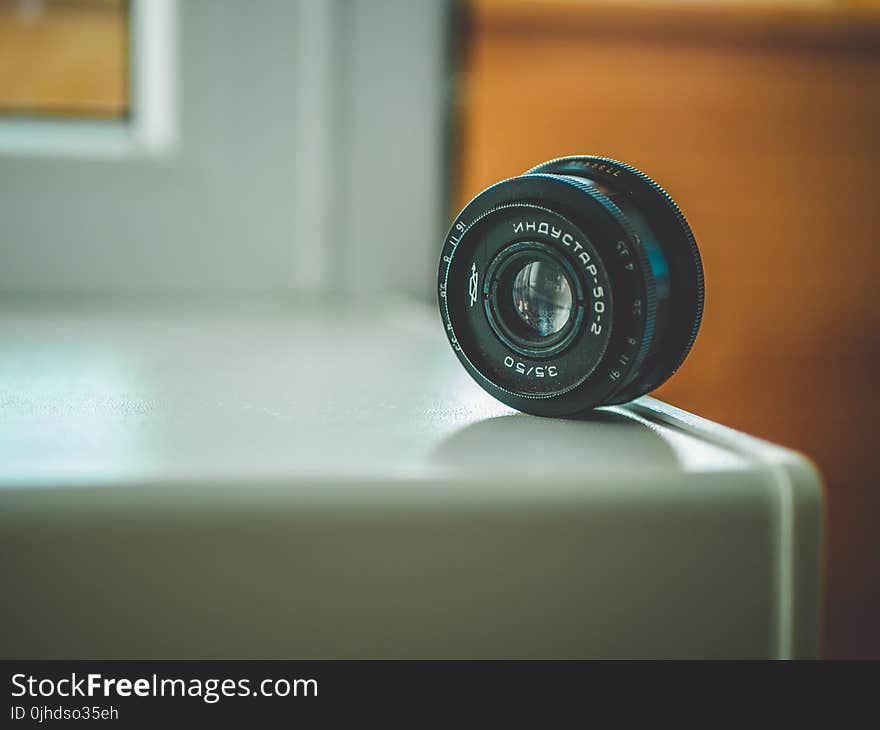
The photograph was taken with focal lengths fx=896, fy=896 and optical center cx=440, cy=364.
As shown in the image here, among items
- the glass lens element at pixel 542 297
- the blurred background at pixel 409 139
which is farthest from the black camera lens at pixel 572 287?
the blurred background at pixel 409 139

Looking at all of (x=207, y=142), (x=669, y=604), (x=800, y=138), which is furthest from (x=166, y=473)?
(x=800, y=138)

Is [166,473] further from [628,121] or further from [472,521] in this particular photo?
[628,121]

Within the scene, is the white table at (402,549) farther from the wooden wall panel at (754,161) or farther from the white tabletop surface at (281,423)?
the wooden wall panel at (754,161)

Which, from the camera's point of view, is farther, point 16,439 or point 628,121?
point 628,121

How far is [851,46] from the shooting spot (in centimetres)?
113

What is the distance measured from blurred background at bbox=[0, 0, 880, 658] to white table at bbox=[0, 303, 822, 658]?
2.45ft

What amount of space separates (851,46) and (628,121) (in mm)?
315

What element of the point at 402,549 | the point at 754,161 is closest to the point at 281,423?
the point at 402,549

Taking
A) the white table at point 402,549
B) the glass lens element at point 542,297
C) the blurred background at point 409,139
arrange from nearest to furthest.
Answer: the white table at point 402,549
the glass lens element at point 542,297
the blurred background at point 409,139

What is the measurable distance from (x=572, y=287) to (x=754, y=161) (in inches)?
34.3

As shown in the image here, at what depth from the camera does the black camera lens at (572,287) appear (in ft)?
1.11
